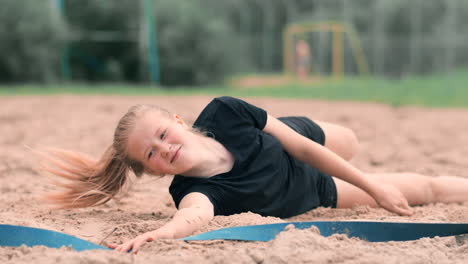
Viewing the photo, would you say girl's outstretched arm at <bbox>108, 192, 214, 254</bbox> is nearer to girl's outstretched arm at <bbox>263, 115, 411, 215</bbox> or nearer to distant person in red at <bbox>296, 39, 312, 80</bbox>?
girl's outstretched arm at <bbox>263, 115, 411, 215</bbox>

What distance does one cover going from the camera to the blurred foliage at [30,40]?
1192cm

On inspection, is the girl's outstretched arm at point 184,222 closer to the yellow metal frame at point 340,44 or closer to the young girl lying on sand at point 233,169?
the young girl lying on sand at point 233,169

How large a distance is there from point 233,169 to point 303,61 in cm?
1474

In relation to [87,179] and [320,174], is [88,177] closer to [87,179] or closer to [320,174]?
[87,179]

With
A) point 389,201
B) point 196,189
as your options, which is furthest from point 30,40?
point 389,201

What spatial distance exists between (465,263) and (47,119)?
15.8ft

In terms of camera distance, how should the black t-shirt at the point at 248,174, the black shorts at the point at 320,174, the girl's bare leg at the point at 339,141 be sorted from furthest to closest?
the girl's bare leg at the point at 339,141
the black shorts at the point at 320,174
the black t-shirt at the point at 248,174

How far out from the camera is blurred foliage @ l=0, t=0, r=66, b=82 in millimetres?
11922

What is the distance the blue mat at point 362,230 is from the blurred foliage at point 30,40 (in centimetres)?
1062

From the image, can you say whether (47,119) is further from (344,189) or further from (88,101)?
(344,189)

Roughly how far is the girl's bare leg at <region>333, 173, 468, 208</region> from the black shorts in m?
0.04

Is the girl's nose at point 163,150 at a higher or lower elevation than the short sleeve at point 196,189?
higher

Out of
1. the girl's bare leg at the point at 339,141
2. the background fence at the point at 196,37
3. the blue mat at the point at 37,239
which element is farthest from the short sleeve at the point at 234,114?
the background fence at the point at 196,37

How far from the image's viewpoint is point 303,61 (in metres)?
17.0
